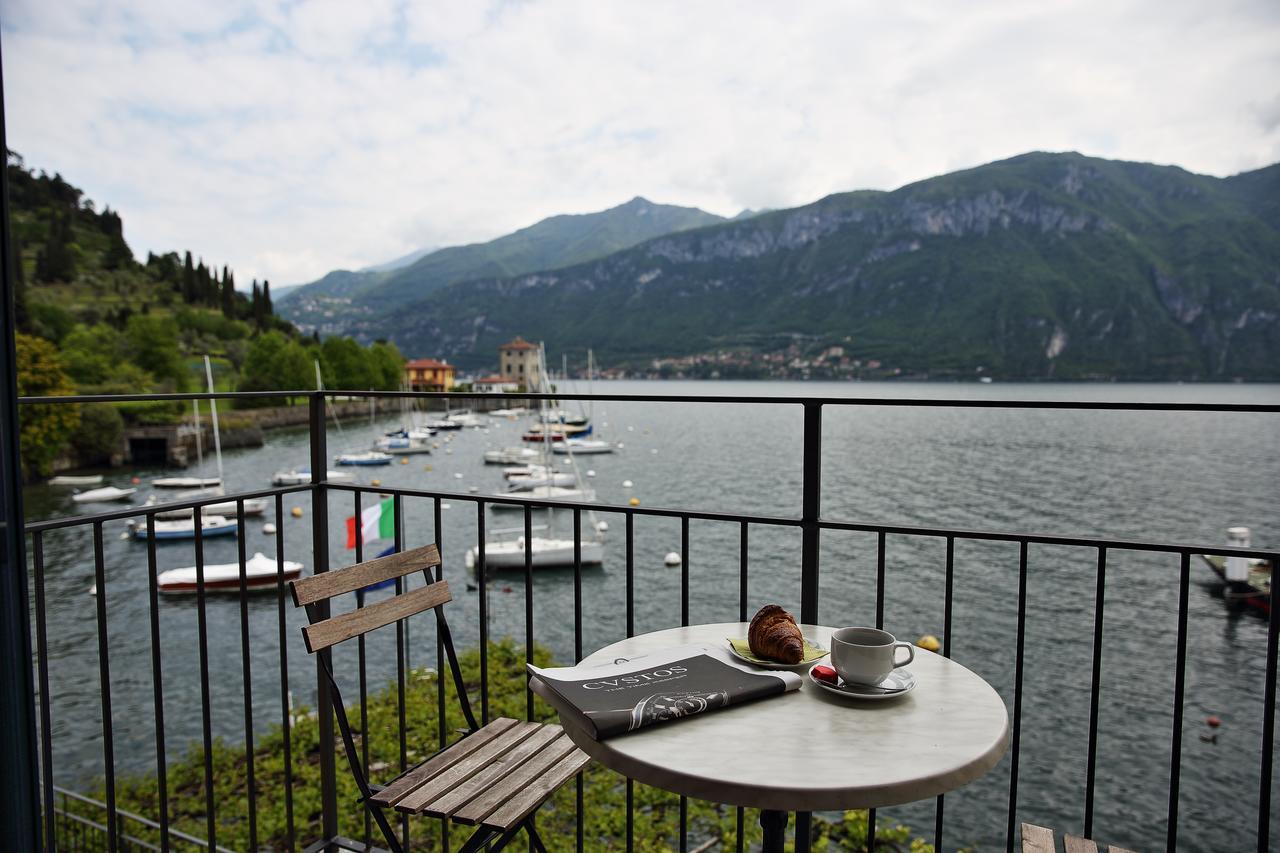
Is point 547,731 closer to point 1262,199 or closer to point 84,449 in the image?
point 84,449

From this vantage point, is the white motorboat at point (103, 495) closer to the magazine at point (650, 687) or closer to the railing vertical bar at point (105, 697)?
the railing vertical bar at point (105, 697)

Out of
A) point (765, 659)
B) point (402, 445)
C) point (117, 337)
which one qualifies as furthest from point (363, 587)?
point (117, 337)

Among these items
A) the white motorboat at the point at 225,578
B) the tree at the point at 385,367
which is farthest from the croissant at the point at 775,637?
the tree at the point at 385,367

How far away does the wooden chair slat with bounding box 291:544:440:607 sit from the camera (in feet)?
5.73

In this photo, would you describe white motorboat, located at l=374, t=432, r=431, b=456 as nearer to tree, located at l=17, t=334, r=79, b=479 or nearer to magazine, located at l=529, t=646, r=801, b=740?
tree, located at l=17, t=334, r=79, b=479

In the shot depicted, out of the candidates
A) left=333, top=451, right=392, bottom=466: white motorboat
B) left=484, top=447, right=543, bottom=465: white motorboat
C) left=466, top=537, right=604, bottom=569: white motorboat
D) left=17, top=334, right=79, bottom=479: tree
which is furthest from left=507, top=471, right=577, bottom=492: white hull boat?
left=17, top=334, right=79, bottom=479: tree

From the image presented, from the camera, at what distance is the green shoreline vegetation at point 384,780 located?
7875 millimetres

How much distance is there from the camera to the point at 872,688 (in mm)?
1245

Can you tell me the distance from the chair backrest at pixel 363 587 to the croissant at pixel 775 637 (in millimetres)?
849

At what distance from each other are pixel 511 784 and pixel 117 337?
199 feet

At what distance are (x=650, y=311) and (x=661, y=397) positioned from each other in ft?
377

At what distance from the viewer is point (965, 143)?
119 meters

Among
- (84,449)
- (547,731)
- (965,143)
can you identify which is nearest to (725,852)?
(547,731)

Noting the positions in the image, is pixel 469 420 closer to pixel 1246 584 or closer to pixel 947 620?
pixel 1246 584
